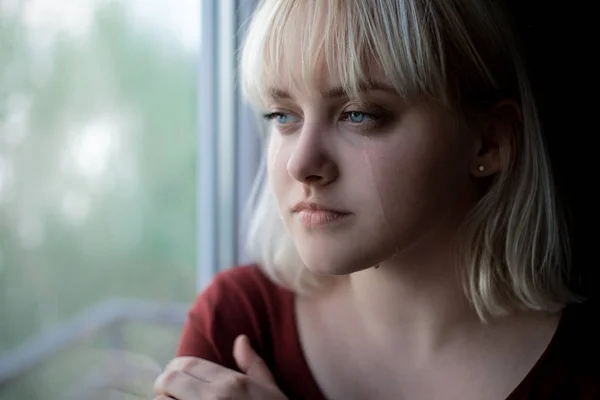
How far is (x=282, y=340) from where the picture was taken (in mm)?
924

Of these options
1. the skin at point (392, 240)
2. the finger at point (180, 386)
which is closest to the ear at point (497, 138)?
the skin at point (392, 240)

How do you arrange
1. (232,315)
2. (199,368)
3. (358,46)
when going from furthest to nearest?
(232,315) < (199,368) < (358,46)

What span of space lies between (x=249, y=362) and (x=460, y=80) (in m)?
0.48

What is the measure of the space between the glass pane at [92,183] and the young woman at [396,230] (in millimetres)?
197

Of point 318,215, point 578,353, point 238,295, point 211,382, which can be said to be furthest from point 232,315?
point 578,353

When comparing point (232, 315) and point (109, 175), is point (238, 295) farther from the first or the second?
point (109, 175)

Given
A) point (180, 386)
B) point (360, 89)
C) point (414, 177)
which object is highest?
point (360, 89)

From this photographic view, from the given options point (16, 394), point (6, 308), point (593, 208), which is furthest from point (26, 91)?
point (593, 208)

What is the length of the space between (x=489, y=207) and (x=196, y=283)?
61 centimetres

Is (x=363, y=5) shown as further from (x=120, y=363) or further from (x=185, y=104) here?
(x=120, y=363)

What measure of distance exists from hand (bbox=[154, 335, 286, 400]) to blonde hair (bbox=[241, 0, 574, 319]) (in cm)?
17

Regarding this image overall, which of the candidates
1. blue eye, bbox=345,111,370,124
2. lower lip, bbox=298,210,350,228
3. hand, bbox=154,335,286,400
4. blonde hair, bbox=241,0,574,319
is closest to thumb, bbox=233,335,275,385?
hand, bbox=154,335,286,400

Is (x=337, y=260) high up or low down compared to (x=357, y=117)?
down

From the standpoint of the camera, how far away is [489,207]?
2.90ft
